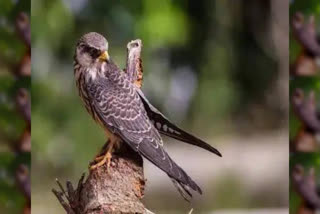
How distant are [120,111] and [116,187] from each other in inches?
4.3

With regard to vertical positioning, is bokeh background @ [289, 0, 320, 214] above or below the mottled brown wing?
above

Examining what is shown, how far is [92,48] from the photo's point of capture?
1073 millimetres

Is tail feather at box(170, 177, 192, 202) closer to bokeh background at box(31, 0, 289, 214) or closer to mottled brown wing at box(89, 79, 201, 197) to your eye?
mottled brown wing at box(89, 79, 201, 197)

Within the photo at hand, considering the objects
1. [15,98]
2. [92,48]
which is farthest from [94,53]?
[15,98]

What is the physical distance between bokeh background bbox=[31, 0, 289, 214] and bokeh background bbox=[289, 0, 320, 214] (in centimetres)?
24

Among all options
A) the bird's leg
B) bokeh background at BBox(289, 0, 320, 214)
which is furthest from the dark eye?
bokeh background at BBox(289, 0, 320, 214)

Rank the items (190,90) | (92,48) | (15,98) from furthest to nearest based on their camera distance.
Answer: (190,90), (15,98), (92,48)

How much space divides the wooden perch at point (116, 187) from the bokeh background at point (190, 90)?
0.27 m

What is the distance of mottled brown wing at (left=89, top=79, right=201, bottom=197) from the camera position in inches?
43.8

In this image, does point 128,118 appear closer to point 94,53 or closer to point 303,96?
point 94,53

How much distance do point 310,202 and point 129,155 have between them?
0.57 metres

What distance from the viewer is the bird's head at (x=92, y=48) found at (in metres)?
1.07

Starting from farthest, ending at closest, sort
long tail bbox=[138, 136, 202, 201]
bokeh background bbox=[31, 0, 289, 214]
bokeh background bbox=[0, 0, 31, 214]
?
bokeh background bbox=[31, 0, 289, 214], bokeh background bbox=[0, 0, 31, 214], long tail bbox=[138, 136, 202, 201]

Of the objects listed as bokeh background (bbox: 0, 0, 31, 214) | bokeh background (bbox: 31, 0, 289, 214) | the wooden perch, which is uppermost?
bokeh background (bbox: 31, 0, 289, 214)
